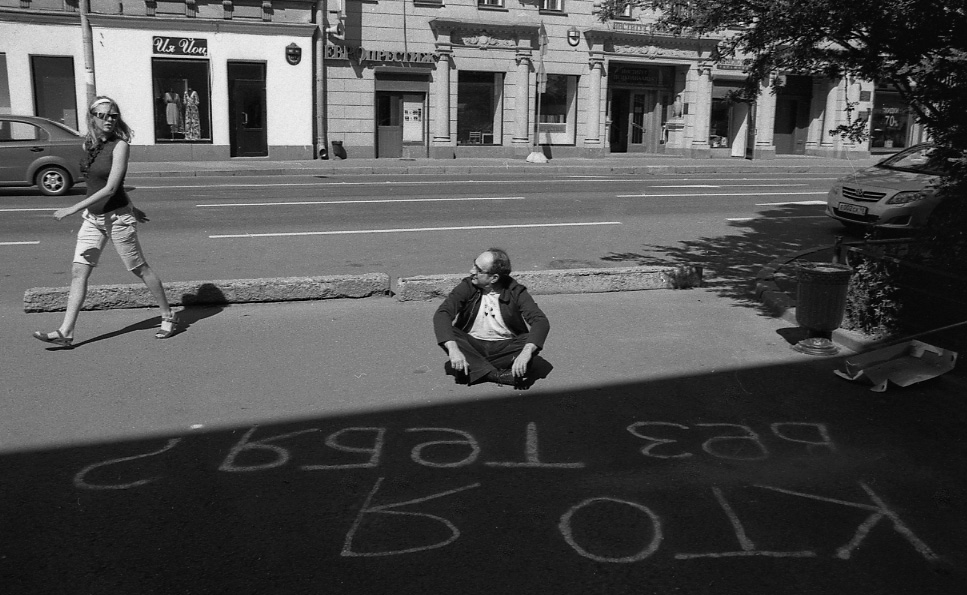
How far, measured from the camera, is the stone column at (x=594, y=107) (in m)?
31.0

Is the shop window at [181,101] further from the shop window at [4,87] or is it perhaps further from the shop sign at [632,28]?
the shop sign at [632,28]

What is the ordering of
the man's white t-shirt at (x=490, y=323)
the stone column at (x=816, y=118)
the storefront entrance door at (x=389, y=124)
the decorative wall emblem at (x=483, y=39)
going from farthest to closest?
the stone column at (x=816, y=118) < the decorative wall emblem at (x=483, y=39) < the storefront entrance door at (x=389, y=124) < the man's white t-shirt at (x=490, y=323)

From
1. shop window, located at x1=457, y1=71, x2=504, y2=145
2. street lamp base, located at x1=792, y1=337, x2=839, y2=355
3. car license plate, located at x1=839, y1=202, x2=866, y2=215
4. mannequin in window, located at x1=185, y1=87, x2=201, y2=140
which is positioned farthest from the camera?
shop window, located at x1=457, y1=71, x2=504, y2=145

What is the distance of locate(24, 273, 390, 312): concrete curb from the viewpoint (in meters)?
7.77

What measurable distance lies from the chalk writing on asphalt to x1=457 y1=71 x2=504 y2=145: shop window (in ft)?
83.5

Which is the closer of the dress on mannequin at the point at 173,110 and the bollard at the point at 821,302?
the bollard at the point at 821,302

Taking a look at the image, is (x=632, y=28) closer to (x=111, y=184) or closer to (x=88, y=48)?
(x=88, y=48)

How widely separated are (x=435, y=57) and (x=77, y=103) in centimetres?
1111

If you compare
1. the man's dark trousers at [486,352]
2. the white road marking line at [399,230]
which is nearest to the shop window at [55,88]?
the white road marking line at [399,230]

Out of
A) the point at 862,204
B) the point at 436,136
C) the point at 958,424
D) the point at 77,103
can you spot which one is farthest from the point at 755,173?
the point at 958,424

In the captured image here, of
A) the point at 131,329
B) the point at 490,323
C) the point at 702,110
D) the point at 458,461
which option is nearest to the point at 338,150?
the point at 702,110

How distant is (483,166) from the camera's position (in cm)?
2641

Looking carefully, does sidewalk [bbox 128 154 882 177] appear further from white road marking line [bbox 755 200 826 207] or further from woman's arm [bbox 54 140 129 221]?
woman's arm [bbox 54 140 129 221]

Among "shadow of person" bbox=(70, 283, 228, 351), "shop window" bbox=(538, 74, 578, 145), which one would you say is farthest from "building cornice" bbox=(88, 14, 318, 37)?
"shadow of person" bbox=(70, 283, 228, 351)
